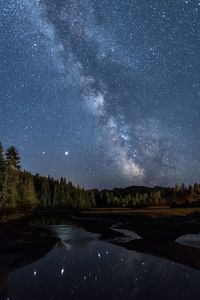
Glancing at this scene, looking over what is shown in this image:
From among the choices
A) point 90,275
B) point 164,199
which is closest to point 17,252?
point 90,275

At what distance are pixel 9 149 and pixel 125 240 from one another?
49.6 m

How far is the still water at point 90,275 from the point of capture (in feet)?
62.0

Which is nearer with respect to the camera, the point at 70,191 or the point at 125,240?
the point at 125,240

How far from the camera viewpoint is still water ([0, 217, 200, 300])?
18891mm

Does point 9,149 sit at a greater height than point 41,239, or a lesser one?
greater

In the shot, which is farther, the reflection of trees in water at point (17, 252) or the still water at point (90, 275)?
Answer: the reflection of trees in water at point (17, 252)

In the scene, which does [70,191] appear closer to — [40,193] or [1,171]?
[40,193]

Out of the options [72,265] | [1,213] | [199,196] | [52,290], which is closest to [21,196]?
[1,213]

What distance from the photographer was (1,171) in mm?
81500

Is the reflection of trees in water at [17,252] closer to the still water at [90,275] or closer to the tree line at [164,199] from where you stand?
the still water at [90,275]

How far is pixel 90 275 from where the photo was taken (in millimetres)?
23453

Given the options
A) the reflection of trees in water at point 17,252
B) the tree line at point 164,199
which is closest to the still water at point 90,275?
the reflection of trees in water at point 17,252

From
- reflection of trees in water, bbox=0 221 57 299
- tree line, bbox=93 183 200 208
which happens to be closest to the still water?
reflection of trees in water, bbox=0 221 57 299

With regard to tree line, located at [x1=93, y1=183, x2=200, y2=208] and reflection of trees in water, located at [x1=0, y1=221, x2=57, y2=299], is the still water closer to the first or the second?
reflection of trees in water, located at [x1=0, y1=221, x2=57, y2=299]
